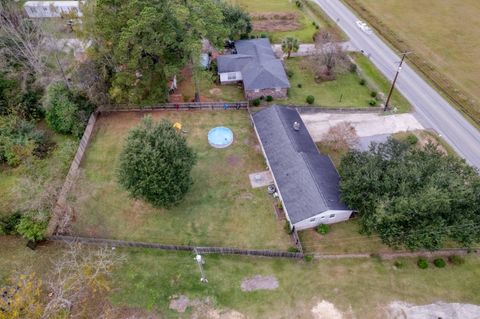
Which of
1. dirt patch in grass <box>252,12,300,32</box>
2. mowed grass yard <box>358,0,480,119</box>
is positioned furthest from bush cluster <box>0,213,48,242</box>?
mowed grass yard <box>358,0,480,119</box>

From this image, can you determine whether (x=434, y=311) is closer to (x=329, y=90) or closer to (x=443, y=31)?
(x=329, y=90)

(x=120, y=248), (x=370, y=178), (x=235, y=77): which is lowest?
(x=120, y=248)

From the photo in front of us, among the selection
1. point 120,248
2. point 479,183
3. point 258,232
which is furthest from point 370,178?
point 120,248

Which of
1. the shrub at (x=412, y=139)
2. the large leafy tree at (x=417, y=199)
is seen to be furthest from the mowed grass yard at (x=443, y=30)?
the large leafy tree at (x=417, y=199)

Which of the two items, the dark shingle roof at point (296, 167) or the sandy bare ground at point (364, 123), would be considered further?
the sandy bare ground at point (364, 123)

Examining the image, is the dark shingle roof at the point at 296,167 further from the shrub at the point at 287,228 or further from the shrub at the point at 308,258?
the shrub at the point at 308,258

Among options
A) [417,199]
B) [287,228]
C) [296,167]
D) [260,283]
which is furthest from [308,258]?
[417,199]

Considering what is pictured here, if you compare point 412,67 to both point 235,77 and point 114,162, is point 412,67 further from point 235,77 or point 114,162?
point 114,162

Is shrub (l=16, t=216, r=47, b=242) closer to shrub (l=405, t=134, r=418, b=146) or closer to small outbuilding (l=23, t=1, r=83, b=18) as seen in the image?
shrub (l=405, t=134, r=418, b=146)
